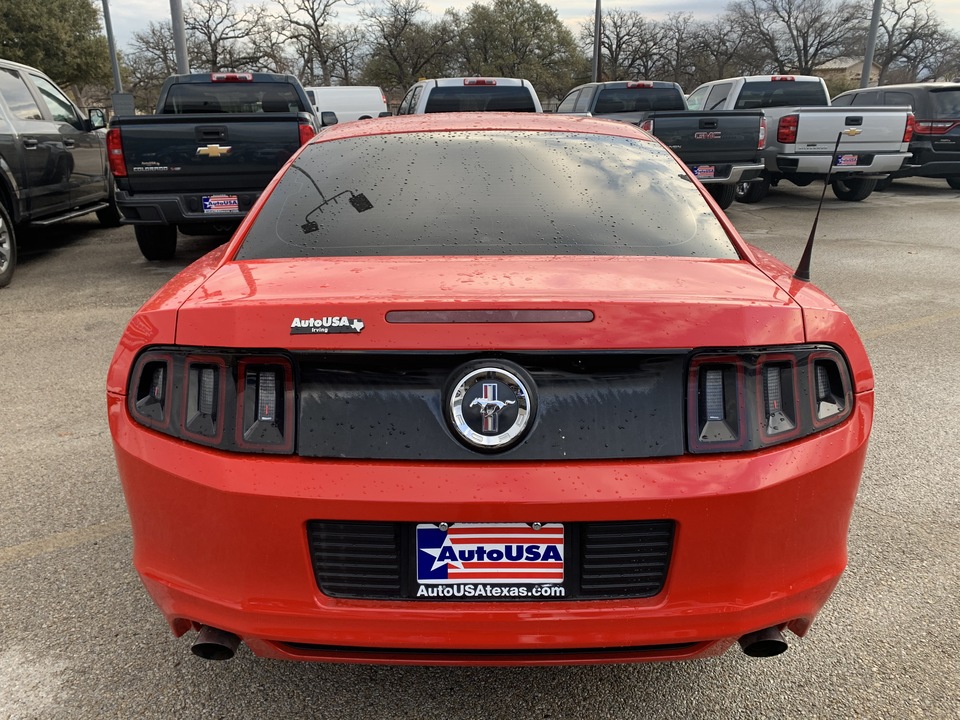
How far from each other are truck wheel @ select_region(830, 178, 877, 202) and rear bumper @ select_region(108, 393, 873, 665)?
13180mm

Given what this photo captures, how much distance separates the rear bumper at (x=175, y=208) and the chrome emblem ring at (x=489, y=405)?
6.11 m

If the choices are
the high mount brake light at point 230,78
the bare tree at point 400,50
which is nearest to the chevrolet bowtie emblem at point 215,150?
the high mount brake light at point 230,78

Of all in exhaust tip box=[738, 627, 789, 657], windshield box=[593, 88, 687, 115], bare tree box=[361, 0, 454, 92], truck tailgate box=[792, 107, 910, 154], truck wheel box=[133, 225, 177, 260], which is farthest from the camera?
bare tree box=[361, 0, 454, 92]

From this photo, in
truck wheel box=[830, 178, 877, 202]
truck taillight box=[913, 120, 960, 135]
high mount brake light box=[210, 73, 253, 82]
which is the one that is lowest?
truck wheel box=[830, 178, 877, 202]

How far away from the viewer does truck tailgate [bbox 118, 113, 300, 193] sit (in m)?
7.16

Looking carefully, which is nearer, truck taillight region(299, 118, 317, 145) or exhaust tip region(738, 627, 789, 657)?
exhaust tip region(738, 627, 789, 657)

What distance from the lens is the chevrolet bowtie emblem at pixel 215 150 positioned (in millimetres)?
7242

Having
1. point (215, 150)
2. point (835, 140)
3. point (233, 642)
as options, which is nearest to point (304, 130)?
point (215, 150)

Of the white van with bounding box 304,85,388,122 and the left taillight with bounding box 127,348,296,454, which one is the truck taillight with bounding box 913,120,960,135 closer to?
the white van with bounding box 304,85,388,122

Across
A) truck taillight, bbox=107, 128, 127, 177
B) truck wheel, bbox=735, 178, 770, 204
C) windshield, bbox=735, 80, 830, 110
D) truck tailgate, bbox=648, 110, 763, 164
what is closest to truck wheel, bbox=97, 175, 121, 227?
truck taillight, bbox=107, 128, 127, 177

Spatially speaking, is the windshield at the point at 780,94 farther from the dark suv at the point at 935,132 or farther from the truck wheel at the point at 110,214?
the truck wheel at the point at 110,214

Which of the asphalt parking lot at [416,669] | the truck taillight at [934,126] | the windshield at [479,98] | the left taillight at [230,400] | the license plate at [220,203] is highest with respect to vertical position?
the windshield at [479,98]

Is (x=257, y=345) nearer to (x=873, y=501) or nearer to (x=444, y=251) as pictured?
(x=444, y=251)

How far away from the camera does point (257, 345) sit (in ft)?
5.74
